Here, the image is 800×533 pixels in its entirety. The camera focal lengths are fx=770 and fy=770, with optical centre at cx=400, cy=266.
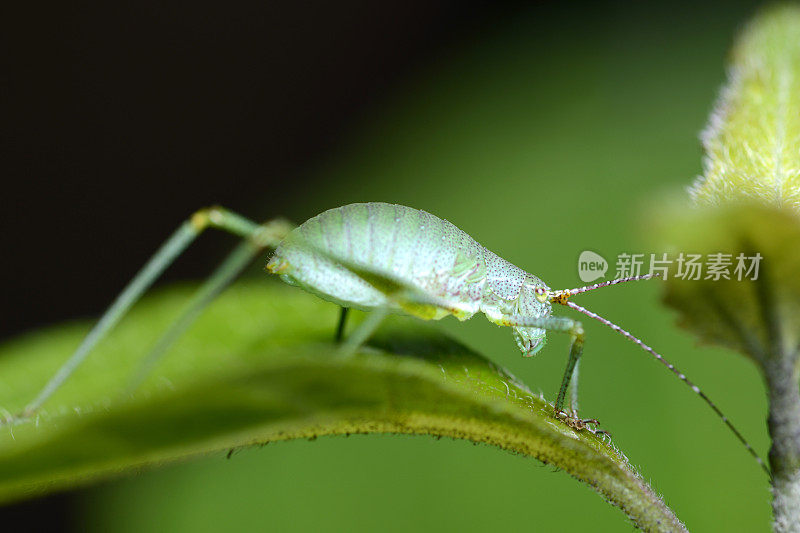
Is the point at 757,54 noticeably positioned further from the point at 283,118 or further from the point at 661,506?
the point at 283,118

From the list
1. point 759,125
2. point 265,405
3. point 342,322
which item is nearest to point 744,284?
point 759,125

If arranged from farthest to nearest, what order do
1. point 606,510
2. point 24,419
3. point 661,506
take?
1. point 606,510
2. point 24,419
3. point 661,506

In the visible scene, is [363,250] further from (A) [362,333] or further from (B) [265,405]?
(B) [265,405]

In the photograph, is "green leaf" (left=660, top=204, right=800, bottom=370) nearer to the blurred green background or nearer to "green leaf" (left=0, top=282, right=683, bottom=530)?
"green leaf" (left=0, top=282, right=683, bottom=530)

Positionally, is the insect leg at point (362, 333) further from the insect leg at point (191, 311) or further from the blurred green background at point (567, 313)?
the blurred green background at point (567, 313)

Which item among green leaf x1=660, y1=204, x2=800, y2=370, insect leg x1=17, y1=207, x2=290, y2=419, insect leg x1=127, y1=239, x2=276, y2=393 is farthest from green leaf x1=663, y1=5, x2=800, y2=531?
insect leg x1=17, y1=207, x2=290, y2=419

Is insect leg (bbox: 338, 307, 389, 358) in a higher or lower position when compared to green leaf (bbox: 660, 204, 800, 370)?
lower

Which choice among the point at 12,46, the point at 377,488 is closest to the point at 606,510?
the point at 377,488
